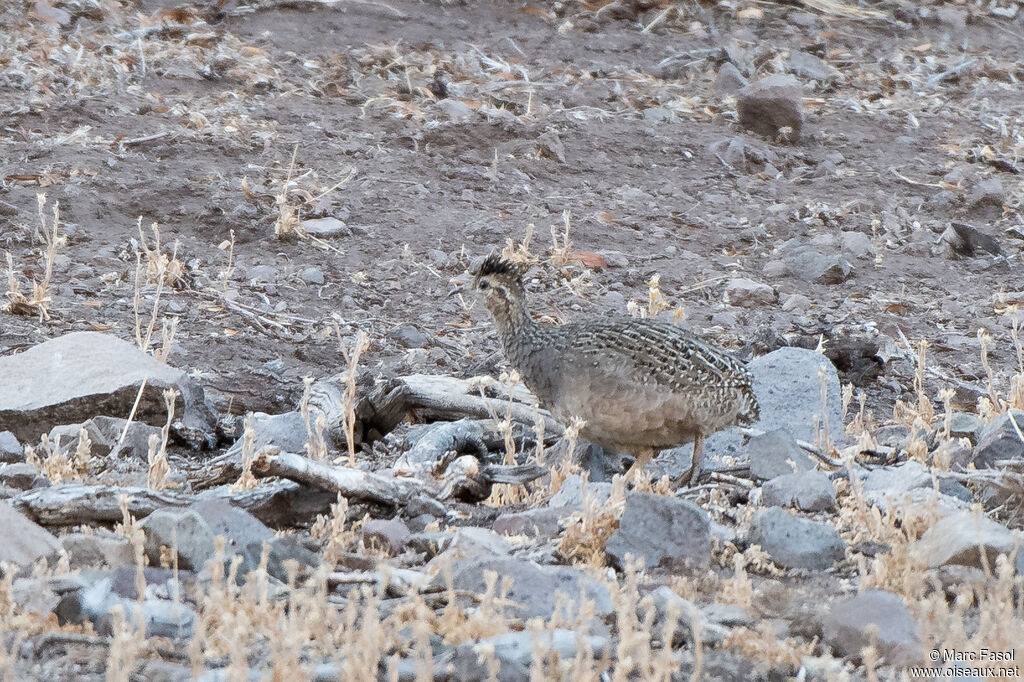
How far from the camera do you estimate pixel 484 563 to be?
3.80m

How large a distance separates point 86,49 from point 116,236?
10.8ft

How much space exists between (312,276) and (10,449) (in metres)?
3.52

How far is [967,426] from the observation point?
6316 millimetres

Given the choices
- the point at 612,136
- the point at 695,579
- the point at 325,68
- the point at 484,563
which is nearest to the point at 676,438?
the point at 695,579

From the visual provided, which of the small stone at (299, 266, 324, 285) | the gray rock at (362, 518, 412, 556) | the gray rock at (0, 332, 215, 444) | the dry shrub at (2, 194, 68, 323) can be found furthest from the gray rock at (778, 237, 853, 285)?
the gray rock at (362, 518, 412, 556)

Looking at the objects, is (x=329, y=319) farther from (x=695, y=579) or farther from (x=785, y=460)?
(x=695, y=579)

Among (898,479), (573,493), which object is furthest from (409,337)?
(898,479)

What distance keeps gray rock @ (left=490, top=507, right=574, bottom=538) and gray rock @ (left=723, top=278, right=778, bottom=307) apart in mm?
4519

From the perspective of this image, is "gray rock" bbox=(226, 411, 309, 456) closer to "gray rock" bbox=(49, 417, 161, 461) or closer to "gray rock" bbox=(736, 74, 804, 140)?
"gray rock" bbox=(49, 417, 161, 461)

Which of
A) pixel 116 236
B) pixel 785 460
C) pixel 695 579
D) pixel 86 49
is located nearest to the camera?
pixel 695 579

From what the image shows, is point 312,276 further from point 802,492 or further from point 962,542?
point 962,542

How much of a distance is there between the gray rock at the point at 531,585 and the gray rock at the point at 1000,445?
7.78 feet

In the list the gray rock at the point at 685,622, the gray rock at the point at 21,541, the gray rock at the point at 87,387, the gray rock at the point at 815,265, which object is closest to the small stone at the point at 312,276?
the gray rock at the point at 87,387

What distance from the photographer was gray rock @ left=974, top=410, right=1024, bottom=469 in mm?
5453
